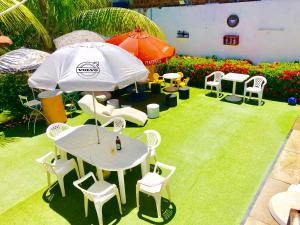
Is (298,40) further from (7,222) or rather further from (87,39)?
(7,222)

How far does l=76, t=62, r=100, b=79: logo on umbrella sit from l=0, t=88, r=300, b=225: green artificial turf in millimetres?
3306

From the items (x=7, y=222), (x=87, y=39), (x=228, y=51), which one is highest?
(x=87, y=39)

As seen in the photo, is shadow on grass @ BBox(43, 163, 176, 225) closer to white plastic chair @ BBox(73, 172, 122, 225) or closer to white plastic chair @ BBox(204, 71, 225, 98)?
white plastic chair @ BBox(73, 172, 122, 225)

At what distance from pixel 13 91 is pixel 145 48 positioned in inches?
246

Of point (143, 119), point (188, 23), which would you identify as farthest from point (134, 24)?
point (143, 119)

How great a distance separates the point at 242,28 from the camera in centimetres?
1559


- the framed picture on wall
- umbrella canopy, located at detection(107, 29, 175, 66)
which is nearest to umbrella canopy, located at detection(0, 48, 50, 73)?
umbrella canopy, located at detection(107, 29, 175, 66)

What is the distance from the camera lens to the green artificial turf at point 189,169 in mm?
6242

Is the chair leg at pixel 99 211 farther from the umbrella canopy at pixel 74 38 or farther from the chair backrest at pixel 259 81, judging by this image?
the chair backrest at pixel 259 81

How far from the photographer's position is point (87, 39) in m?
12.0

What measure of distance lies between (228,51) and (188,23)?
3.46 metres

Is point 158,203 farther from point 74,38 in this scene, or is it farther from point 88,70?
point 74,38

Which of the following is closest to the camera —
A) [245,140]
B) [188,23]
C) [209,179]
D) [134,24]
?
[209,179]

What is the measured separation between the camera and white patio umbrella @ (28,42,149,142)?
5727mm
